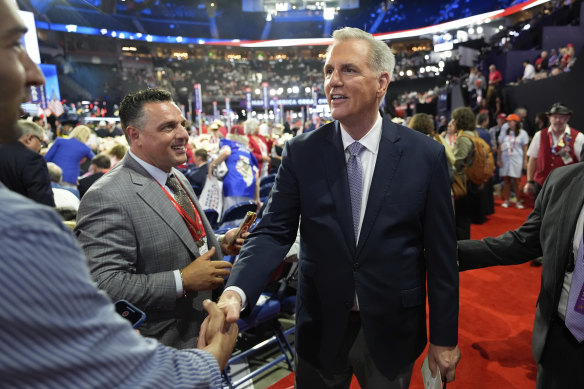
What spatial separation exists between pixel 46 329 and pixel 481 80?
1856 cm

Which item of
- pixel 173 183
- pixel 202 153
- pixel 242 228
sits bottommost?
pixel 202 153

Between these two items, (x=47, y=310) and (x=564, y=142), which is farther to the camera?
(x=564, y=142)

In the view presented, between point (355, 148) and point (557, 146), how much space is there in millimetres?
5159

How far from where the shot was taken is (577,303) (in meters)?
1.62

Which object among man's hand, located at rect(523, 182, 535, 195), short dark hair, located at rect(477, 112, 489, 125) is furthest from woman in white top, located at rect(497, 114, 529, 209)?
man's hand, located at rect(523, 182, 535, 195)

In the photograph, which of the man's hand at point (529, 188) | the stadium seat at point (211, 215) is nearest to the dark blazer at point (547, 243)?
the stadium seat at point (211, 215)

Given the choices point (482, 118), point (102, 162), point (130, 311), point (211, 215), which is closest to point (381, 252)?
point (130, 311)

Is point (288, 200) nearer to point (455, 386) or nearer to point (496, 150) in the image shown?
point (455, 386)

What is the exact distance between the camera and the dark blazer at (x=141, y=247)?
161 centimetres

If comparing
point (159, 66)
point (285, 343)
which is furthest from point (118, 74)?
point (285, 343)

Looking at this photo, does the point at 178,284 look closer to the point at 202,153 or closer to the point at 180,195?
the point at 180,195

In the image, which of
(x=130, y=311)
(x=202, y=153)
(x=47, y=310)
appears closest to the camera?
(x=47, y=310)

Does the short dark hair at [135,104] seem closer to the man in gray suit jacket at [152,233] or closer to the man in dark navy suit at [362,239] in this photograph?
the man in gray suit jacket at [152,233]

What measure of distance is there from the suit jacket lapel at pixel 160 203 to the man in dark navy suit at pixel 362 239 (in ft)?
1.06
